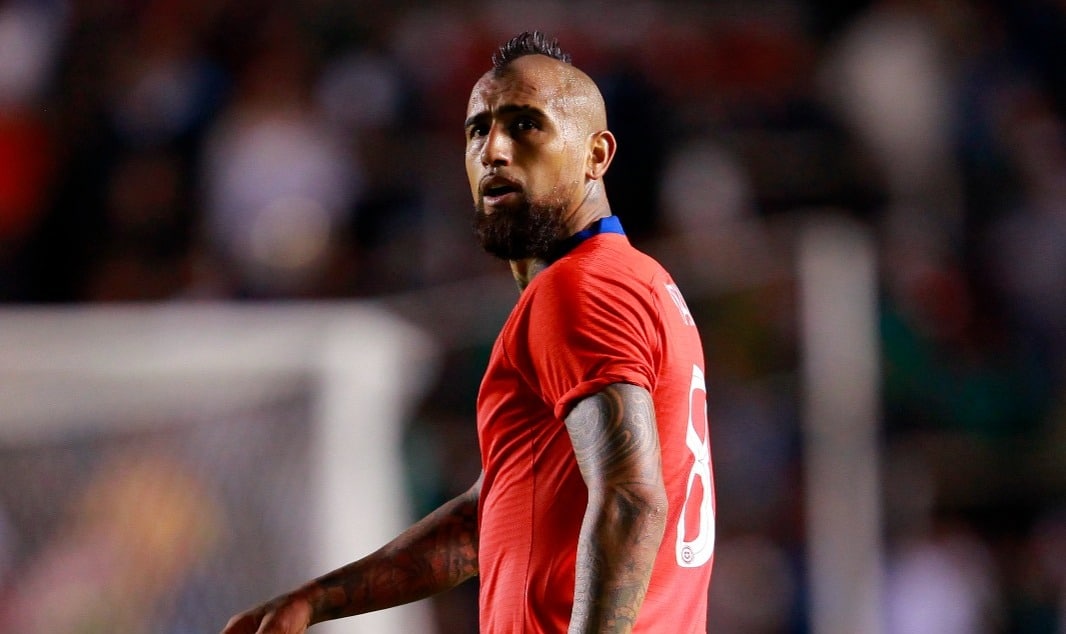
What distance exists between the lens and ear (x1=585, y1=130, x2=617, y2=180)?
3.13 meters

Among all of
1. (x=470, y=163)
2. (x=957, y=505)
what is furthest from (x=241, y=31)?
(x=470, y=163)

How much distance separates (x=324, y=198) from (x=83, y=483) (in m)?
2.92

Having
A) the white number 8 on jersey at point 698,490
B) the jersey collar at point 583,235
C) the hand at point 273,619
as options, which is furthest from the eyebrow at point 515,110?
the hand at point 273,619

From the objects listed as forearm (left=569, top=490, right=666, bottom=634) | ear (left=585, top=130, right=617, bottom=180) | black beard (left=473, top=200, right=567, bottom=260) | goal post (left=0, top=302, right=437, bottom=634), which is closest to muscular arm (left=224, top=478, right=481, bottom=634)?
black beard (left=473, top=200, right=567, bottom=260)

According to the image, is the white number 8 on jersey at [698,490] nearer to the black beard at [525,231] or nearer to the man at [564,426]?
the man at [564,426]

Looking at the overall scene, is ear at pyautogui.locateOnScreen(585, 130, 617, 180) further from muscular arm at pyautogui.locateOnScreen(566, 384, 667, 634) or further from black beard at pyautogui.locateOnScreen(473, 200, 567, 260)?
muscular arm at pyautogui.locateOnScreen(566, 384, 667, 634)

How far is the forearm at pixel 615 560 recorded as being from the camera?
2514 mm

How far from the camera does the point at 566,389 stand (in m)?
2.66

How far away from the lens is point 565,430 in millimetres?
2785

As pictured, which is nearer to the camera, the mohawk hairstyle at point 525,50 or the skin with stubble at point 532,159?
the skin with stubble at point 532,159

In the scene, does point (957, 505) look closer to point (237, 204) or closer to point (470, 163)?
point (237, 204)

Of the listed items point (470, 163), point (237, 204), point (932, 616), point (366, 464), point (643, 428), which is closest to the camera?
point (643, 428)

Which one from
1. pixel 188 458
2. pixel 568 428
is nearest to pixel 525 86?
pixel 568 428

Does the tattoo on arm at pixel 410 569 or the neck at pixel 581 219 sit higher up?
the neck at pixel 581 219
